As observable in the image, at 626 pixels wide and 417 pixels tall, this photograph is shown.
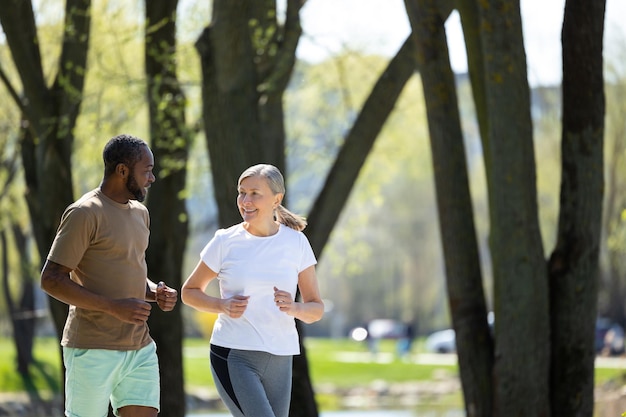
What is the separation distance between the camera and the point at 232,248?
5777mm

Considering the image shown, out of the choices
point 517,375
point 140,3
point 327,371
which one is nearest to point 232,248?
point 517,375

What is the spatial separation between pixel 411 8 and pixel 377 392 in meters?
24.0

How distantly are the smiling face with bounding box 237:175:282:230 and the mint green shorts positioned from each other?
2.58 ft

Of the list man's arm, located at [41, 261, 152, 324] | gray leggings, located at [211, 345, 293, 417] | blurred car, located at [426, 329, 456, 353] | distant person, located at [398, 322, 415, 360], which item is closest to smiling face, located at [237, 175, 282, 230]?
gray leggings, located at [211, 345, 293, 417]

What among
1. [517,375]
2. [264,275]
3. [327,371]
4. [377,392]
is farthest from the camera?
[327,371]

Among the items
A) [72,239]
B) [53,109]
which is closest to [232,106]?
[53,109]

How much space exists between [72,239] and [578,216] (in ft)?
15.1

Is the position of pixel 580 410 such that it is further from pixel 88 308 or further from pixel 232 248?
pixel 88 308

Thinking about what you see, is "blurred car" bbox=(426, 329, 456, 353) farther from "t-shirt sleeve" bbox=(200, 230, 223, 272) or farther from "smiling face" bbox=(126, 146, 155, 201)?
"smiling face" bbox=(126, 146, 155, 201)

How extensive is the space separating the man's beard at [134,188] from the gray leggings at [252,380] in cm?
81

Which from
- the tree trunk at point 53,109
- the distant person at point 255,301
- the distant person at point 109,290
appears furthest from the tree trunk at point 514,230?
the tree trunk at point 53,109

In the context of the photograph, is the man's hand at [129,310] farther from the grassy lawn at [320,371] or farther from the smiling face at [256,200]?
the grassy lawn at [320,371]

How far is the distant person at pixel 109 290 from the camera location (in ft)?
17.5

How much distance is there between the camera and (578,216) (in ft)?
29.0
